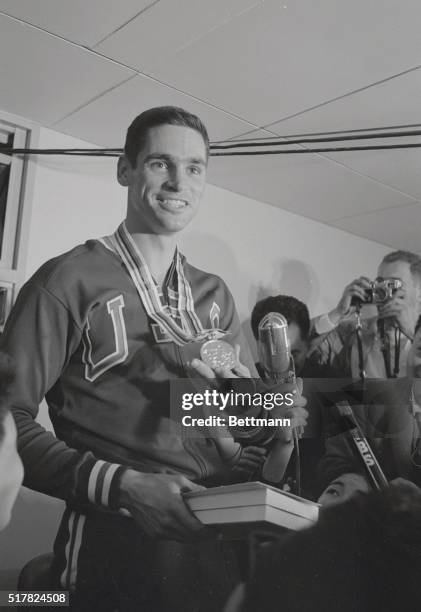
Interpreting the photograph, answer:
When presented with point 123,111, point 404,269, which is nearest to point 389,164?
point 404,269

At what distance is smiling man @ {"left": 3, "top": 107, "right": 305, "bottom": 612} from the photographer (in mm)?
1195

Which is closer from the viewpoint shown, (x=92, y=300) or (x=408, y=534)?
(x=92, y=300)

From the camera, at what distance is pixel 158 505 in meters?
1.21

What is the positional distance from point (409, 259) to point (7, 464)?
0.92 m

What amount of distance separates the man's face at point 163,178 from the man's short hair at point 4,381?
0.34 metres

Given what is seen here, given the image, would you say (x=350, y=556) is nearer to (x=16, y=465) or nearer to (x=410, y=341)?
(x=410, y=341)

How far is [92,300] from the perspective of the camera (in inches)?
48.8

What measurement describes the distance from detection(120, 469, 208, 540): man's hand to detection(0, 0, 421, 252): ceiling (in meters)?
0.61

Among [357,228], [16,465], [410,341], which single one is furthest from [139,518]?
[357,228]

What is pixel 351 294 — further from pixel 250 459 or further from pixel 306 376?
pixel 250 459

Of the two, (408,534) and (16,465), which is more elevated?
(16,465)

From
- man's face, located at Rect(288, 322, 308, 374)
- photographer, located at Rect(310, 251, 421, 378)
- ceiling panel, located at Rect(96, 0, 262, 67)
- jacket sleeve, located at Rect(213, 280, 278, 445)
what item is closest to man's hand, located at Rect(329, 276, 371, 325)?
photographer, located at Rect(310, 251, 421, 378)

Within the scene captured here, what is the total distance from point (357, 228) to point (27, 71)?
0.76 m

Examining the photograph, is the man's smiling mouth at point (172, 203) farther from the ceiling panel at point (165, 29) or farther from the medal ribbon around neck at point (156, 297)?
the ceiling panel at point (165, 29)
